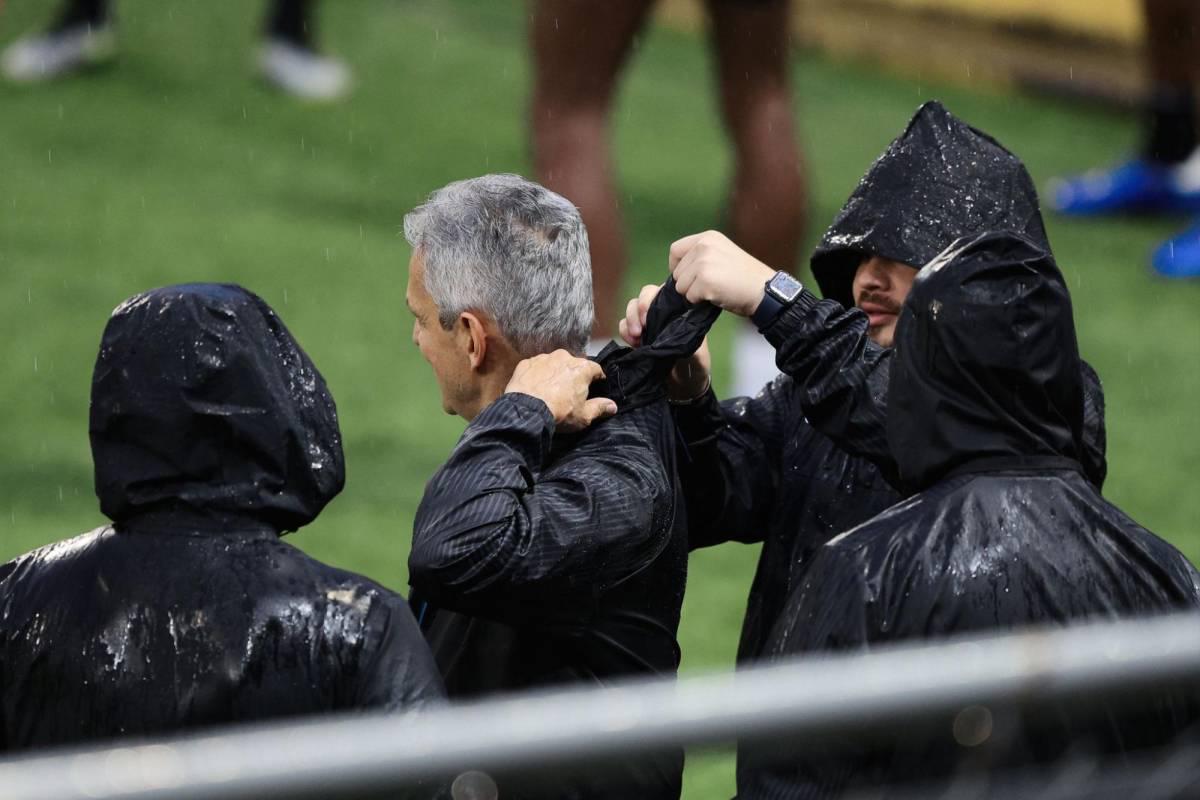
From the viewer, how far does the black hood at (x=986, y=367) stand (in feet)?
8.11

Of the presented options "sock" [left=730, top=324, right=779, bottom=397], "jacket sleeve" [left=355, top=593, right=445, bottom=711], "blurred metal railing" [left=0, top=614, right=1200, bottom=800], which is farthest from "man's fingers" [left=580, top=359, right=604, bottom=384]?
"sock" [left=730, top=324, right=779, bottom=397]

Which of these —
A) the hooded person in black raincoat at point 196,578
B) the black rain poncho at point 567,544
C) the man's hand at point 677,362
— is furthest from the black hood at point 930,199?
the hooded person in black raincoat at point 196,578

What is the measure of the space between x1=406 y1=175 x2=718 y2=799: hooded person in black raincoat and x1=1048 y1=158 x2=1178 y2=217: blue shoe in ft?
21.0

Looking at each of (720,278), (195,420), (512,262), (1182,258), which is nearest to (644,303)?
(720,278)

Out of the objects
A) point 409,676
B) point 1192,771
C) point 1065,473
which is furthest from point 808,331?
point 1192,771

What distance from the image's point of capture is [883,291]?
326cm

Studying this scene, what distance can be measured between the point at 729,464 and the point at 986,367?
0.71 metres

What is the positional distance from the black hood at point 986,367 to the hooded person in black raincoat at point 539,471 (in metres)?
0.38

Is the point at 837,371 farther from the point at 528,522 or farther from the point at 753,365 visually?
the point at 753,365

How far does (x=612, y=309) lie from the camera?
526 cm

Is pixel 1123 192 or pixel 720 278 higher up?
pixel 720 278

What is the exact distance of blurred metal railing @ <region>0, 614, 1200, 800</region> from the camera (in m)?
1.28

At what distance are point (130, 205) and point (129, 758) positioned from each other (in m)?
7.07

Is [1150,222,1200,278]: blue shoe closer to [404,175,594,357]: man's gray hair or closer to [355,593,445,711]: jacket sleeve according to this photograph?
[404,175,594,357]: man's gray hair
